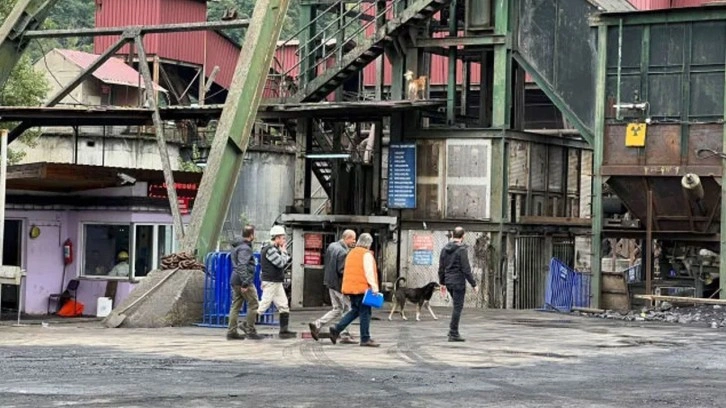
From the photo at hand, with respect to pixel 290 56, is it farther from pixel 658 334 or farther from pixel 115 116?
pixel 658 334

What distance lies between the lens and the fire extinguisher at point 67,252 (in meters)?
31.2

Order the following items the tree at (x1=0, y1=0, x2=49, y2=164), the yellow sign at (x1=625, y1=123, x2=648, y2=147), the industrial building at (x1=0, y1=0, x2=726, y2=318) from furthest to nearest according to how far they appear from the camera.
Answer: the tree at (x1=0, y1=0, x2=49, y2=164)
the yellow sign at (x1=625, y1=123, x2=648, y2=147)
the industrial building at (x1=0, y1=0, x2=726, y2=318)

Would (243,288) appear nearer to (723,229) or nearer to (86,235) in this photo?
(86,235)

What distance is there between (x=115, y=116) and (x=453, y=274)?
38.2 ft

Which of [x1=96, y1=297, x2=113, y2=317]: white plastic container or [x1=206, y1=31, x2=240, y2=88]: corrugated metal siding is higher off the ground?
[x1=206, y1=31, x2=240, y2=88]: corrugated metal siding

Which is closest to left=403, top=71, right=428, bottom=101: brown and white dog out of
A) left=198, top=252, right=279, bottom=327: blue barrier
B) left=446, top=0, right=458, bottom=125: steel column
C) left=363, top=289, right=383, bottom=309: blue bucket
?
left=446, top=0, right=458, bottom=125: steel column

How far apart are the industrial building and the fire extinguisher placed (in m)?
0.29

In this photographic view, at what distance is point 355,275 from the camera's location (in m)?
20.9

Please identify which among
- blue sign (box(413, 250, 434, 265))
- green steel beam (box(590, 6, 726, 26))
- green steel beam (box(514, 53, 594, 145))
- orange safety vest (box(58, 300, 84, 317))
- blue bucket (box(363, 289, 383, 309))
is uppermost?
green steel beam (box(590, 6, 726, 26))

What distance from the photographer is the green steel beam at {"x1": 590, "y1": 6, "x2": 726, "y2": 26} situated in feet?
101

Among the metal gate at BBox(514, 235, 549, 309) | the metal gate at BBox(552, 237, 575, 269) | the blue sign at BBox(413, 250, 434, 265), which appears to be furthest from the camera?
the metal gate at BBox(552, 237, 575, 269)

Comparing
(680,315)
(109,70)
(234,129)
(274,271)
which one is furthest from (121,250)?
(109,70)

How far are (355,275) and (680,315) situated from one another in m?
11.4

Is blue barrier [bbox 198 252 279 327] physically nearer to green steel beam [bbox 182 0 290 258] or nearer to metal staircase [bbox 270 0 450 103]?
Answer: green steel beam [bbox 182 0 290 258]
